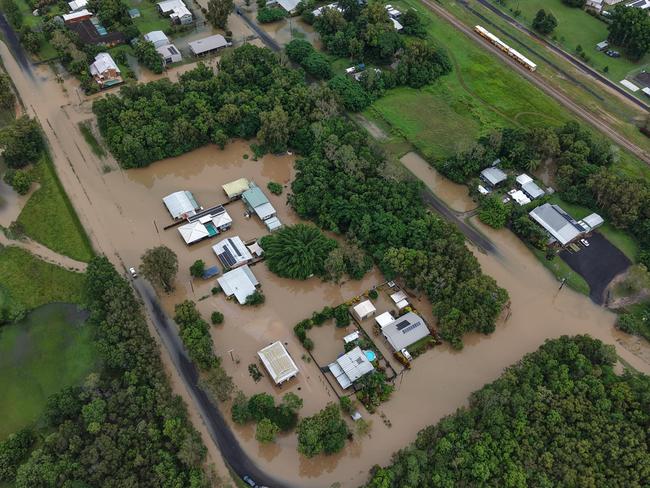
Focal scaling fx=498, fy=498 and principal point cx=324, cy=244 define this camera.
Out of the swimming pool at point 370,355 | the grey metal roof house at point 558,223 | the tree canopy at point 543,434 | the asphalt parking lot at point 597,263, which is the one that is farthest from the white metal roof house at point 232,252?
the asphalt parking lot at point 597,263

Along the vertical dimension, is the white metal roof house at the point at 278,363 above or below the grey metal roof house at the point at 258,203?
below

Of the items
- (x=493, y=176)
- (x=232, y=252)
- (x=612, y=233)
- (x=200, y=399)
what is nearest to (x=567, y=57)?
(x=493, y=176)

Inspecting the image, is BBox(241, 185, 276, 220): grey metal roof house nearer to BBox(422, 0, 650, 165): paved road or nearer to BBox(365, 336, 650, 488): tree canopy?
BBox(365, 336, 650, 488): tree canopy

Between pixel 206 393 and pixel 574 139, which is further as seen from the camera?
pixel 574 139

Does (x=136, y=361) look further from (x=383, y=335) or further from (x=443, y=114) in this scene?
(x=443, y=114)

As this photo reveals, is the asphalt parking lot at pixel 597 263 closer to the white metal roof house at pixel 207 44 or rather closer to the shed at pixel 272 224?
the shed at pixel 272 224

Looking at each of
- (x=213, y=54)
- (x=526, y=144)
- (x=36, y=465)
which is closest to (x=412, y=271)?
(x=526, y=144)

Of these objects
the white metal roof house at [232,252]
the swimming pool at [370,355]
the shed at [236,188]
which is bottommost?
the swimming pool at [370,355]

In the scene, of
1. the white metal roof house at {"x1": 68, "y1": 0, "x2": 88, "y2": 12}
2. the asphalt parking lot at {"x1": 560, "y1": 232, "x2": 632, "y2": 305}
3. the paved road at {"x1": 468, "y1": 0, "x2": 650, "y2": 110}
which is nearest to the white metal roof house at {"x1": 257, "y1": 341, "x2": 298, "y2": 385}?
the asphalt parking lot at {"x1": 560, "y1": 232, "x2": 632, "y2": 305}
